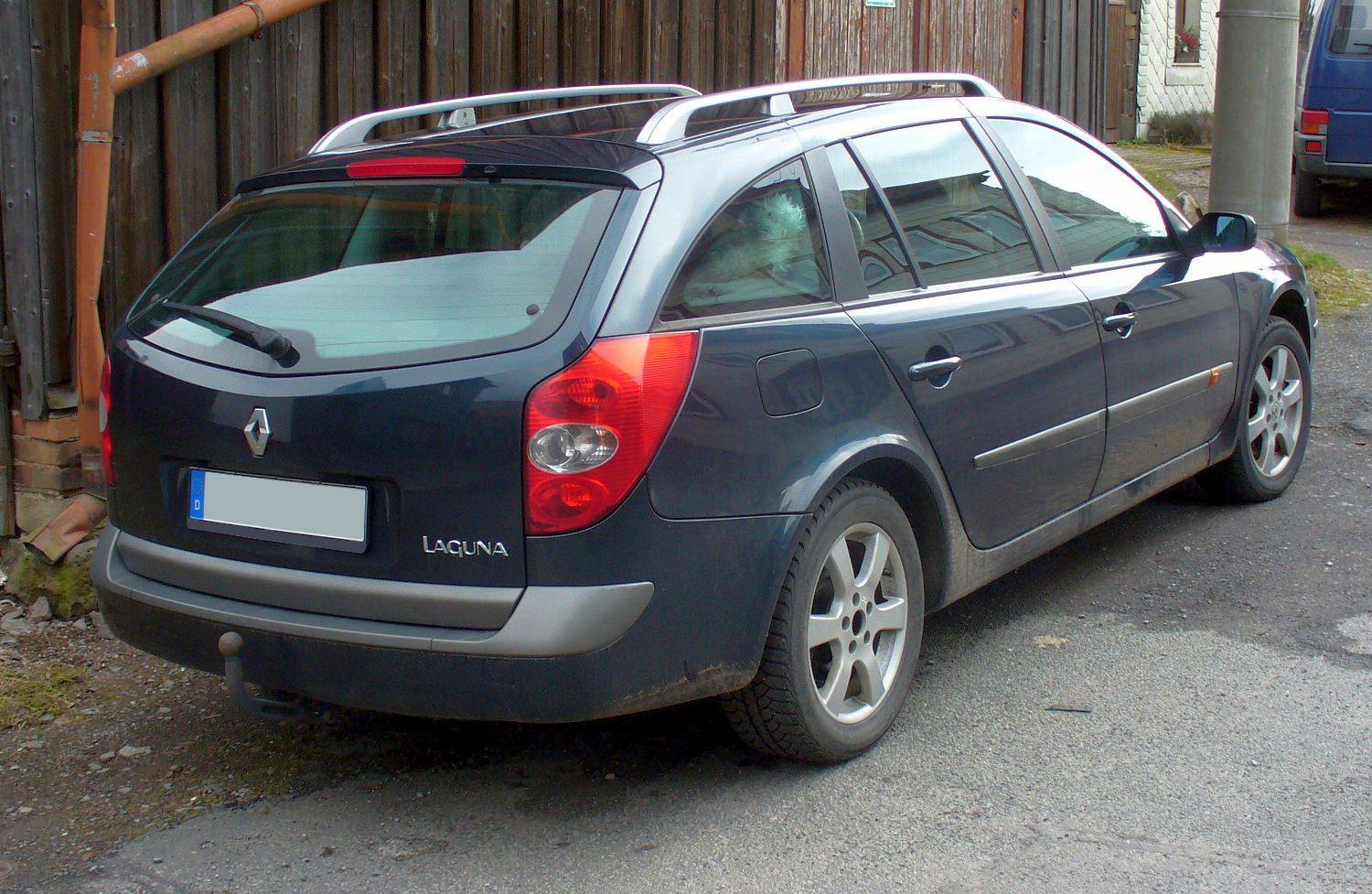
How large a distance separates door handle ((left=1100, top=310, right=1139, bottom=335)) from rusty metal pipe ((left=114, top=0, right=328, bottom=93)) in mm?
3035

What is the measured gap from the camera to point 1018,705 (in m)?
3.86

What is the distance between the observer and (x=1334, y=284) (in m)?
9.76

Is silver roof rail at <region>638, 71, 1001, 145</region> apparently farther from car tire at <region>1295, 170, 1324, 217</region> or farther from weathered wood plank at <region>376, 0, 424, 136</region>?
car tire at <region>1295, 170, 1324, 217</region>

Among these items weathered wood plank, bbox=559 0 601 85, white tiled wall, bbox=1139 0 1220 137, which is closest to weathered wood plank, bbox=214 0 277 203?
weathered wood plank, bbox=559 0 601 85

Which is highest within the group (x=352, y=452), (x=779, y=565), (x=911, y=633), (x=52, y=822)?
(x=352, y=452)

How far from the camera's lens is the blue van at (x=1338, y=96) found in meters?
12.6

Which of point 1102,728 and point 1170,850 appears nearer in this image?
point 1170,850

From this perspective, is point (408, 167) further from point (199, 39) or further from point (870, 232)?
point (199, 39)

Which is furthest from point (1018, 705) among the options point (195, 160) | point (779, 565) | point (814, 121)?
point (195, 160)

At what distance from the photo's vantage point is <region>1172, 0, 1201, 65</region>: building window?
21766 millimetres

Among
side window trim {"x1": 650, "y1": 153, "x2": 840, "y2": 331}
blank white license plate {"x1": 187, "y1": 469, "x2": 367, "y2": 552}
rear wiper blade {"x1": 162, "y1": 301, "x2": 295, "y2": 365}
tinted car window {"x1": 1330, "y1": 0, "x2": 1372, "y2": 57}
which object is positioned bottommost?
blank white license plate {"x1": 187, "y1": 469, "x2": 367, "y2": 552}

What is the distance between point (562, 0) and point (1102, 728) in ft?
13.6

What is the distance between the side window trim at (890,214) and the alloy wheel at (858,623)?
2.29 feet

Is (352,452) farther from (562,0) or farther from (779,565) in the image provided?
(562,0)
